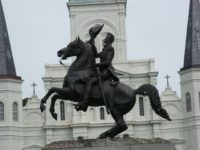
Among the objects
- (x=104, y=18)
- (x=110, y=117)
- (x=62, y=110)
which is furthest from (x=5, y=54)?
(x=104, y=18)

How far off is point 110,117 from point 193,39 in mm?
10200

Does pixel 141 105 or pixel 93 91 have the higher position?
pixel 141 105

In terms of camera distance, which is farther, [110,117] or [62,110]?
[62,110]

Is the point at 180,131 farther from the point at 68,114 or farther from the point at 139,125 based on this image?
the point at 68,114

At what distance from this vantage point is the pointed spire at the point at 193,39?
65750 mm

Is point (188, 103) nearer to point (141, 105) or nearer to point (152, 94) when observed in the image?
point (141, 105)

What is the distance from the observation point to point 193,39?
65.8m

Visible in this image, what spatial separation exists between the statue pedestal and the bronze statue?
0.67m

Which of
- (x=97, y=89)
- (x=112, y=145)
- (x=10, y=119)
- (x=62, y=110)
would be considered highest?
(x=62, y=110)

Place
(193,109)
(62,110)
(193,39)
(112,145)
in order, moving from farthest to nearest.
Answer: (62,110) → (193,39) → (193,109) → (112,145)

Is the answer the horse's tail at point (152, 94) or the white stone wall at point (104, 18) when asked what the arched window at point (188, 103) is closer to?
the white stone wall at point (104, 18)

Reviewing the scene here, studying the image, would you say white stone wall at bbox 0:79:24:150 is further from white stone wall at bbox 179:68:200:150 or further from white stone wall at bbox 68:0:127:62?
white stone wall at bbox 179:68:200:150

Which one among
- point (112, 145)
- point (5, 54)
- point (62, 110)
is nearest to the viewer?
point (112, 145)

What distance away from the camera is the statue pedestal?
12.6 meters
